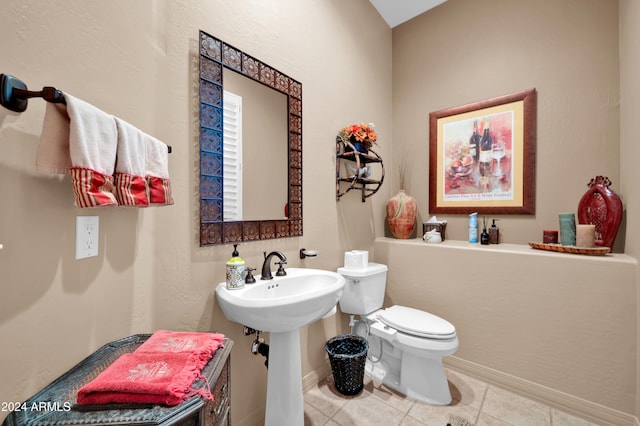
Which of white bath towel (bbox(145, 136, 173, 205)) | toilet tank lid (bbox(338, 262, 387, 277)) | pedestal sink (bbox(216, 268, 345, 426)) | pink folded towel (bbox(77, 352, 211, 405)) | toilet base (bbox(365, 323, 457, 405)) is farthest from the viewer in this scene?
toilet tank lid (bbox(338, 262, 387, 277))

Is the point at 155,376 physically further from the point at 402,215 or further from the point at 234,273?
the point at 402,215

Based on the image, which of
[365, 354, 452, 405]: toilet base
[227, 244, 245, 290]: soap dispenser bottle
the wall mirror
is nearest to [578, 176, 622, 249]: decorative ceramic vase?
[365, 354, 452, 405]: toilet base

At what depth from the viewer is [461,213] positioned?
2244 millimetres

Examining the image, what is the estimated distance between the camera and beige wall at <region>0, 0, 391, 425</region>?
678 millimetres

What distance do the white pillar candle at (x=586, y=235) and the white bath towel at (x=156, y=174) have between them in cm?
220

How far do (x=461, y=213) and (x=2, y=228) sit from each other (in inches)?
99.7

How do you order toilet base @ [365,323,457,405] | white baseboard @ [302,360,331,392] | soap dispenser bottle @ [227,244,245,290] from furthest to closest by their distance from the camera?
white baseboard @ [302,360,331,392] → toilet base @ [365,323,457,405] → soap dispenser bottle @ [227,244,245,290]

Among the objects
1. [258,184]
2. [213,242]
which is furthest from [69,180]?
[258,184]

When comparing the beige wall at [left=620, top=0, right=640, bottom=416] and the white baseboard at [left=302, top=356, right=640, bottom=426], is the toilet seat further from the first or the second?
the beige wall at [left=620, top=0, right=640, bottom=416]

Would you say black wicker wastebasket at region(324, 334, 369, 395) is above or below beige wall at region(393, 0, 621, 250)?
below

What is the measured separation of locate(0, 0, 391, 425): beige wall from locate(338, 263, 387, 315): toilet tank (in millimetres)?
168

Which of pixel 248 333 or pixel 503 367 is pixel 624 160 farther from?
pixel 248 333

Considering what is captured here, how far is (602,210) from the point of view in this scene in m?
1.61

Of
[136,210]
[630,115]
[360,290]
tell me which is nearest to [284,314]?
[136,210]
